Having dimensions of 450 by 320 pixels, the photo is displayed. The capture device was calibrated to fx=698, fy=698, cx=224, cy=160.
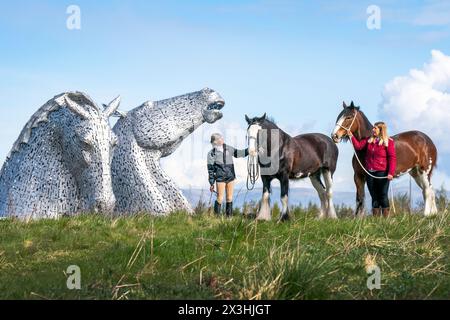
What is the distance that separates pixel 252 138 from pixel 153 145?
3028mm

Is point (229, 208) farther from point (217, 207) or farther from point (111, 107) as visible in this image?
point (111, 107)

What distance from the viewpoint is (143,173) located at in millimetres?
13297

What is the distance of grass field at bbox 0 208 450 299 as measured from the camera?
724cm

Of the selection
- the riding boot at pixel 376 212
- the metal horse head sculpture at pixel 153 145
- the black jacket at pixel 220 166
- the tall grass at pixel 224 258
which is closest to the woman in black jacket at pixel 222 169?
the black jacket at pixel 220 166

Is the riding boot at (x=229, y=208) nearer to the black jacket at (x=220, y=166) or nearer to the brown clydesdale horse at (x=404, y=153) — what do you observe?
the black jacket at (x=220, y=166)

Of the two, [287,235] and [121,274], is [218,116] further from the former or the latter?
[121,274]

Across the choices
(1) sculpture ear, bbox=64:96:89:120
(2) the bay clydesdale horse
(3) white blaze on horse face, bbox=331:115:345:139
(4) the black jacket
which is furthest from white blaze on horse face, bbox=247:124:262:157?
(1) sculpture ear, bbox=64:96:89:120

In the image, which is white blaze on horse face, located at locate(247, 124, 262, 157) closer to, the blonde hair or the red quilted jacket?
the red quilted jacket

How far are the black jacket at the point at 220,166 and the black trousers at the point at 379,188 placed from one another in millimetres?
2368

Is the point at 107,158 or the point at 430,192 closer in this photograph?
the point at 107,158

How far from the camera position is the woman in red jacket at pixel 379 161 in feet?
39.8

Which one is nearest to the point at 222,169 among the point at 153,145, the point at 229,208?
the point at 229,208
